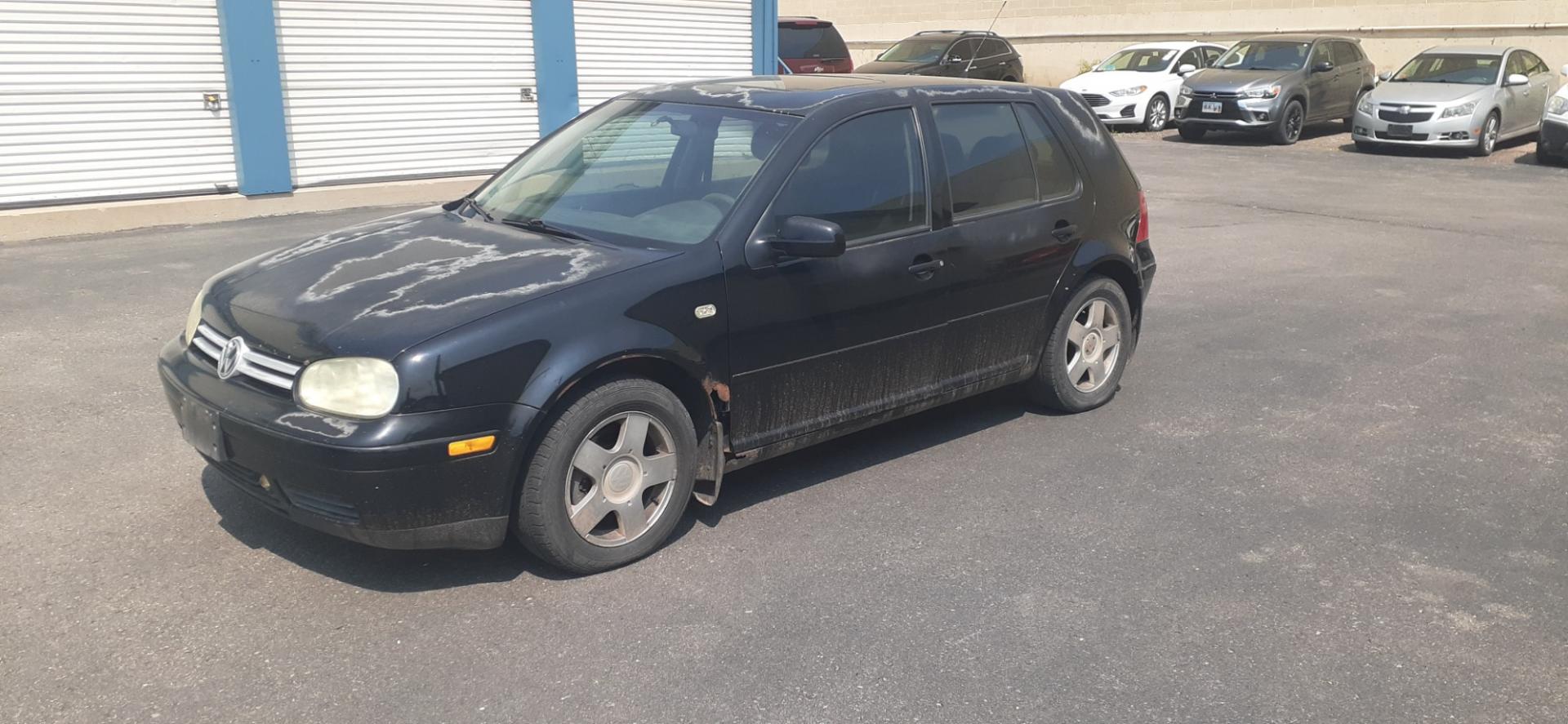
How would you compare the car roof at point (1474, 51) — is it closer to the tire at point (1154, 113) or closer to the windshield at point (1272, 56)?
the windshield at point (1272, 56)

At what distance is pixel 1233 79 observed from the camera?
66.3 ft

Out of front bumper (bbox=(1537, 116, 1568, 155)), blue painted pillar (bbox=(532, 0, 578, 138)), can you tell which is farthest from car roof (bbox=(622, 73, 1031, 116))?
front bumper (bbox=(1537, 116, 1568, 155))

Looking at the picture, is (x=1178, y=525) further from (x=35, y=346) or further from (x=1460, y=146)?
(x=1460, y=146)

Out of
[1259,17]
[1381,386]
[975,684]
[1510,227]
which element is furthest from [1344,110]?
[975,684]

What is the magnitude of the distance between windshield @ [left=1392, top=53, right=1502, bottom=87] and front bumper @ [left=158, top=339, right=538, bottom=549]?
18507 mm

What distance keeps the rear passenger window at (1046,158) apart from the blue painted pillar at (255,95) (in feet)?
30.3

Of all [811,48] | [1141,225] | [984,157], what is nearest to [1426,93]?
[811,48]

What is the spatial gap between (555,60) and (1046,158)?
10.3 meters

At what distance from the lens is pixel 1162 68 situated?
22.5m

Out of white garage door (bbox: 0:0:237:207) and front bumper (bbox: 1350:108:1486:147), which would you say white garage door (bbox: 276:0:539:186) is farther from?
front bumper (bbox: 1350:108:1486:147)

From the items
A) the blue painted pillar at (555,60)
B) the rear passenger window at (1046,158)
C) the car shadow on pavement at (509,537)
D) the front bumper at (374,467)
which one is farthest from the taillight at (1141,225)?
the blue painted pillar at (555,60)

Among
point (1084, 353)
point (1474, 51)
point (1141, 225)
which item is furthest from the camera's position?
point (1474, 51)

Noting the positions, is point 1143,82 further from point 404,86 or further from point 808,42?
point 404,86

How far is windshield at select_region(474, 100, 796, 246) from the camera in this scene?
15.9 ft
